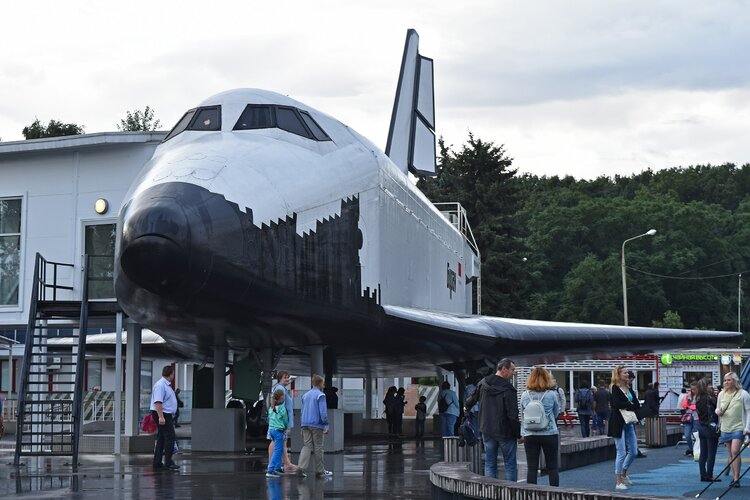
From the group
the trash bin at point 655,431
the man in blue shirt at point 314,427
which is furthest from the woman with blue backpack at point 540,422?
the trash bin at point 655,431

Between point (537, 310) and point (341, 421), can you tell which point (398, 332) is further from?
point (537, 310)

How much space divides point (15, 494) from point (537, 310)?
212 ft

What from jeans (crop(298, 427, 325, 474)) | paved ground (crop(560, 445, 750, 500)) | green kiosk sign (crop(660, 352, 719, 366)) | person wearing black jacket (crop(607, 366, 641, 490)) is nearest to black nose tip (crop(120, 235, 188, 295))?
jeans (crop(298, 427, 325, 474))

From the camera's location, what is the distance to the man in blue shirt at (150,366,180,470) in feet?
43.3

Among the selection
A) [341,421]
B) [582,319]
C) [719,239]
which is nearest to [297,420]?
[341,421]

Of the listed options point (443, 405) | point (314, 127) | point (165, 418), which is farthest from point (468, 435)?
point (443, 405)

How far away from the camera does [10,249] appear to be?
2241cm

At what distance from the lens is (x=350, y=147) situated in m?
14.3

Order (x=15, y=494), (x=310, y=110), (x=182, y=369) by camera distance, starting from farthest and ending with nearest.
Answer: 1. (x=182, y=369)
2. (x=310, y=110)
3. (x=15, y=494)

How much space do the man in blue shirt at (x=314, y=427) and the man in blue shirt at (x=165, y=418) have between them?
203 centimetres

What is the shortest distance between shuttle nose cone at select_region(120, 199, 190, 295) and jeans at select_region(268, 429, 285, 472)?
2313mm

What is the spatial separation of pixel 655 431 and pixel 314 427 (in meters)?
A: 10.4

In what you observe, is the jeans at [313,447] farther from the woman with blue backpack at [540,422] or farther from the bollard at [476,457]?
the woman with blue backpack at [540,422]

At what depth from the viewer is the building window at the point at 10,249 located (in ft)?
72.2
